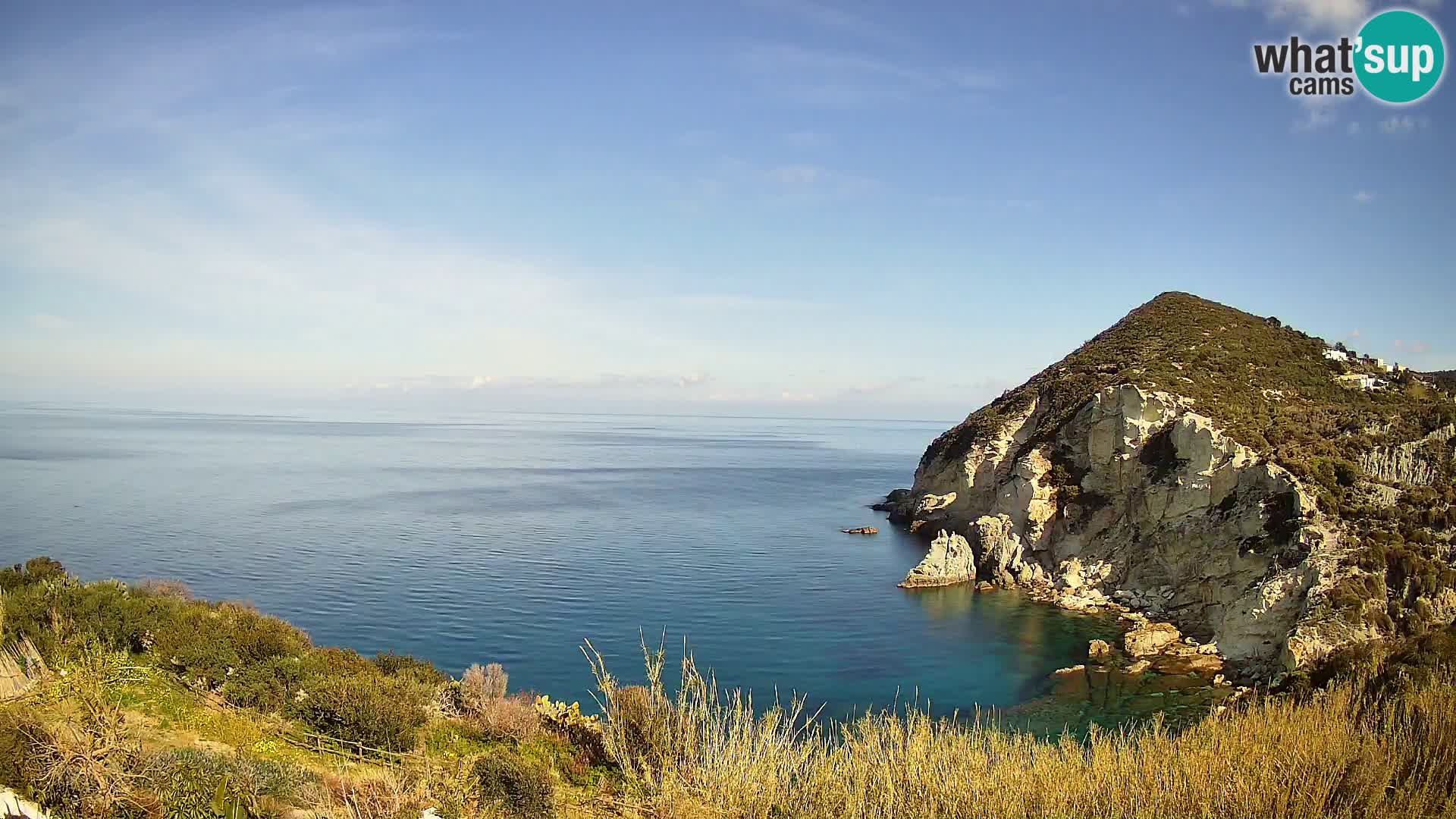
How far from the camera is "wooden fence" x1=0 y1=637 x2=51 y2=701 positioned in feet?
37.8

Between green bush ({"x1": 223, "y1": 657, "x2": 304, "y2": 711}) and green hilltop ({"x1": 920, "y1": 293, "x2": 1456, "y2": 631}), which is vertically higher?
green hilltop ({"x1": 920, "y1": 293, "x2": 1456, "y2": 631})

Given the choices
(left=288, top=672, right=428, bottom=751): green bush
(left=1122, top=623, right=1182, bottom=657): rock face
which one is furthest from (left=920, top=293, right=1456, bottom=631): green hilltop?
(left=288, top=672, right=428, bottom=751): green bush

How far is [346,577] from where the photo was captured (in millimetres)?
41438

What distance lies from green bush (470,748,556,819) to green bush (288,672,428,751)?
10.4 feet

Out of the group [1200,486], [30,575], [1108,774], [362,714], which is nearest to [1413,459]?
[1200,486]

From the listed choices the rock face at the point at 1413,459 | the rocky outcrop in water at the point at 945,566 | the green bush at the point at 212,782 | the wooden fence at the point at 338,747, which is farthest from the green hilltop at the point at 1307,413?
the green bush at the point at 212,782

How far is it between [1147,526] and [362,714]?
123 feet

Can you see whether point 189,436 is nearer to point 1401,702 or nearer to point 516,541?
point 516,541

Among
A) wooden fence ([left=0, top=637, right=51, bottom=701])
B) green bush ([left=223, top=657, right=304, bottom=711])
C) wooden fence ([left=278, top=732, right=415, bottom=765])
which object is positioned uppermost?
wooden fence ([left=0, top=637, right=51, bottom=701])

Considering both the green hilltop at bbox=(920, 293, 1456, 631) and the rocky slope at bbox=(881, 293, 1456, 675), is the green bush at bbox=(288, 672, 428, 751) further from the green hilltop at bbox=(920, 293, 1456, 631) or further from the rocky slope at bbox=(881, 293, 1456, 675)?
the green hilltop at bbox=(920, 293, 1456, 631)

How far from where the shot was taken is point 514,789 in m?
10.6

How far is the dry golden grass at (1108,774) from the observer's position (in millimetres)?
7859

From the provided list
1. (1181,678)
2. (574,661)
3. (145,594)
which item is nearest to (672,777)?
(145,594)

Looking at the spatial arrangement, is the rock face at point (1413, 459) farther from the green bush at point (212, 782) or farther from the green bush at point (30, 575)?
the green bush at point (30, 575)
